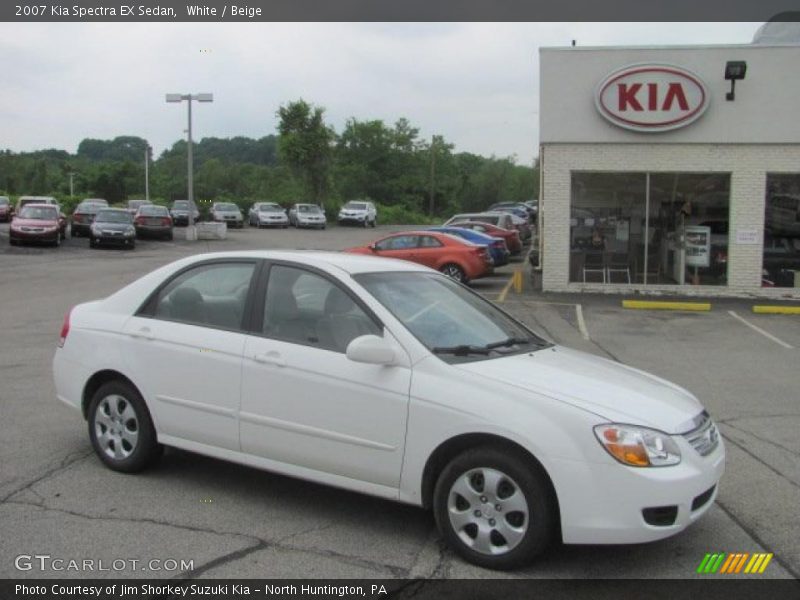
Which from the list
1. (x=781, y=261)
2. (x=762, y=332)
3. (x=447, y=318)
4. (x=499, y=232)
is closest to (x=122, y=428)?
(x=447, y=318)

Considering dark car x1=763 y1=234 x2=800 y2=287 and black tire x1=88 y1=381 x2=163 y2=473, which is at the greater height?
dark car x1=763 y1=234 x2=800 y2=287

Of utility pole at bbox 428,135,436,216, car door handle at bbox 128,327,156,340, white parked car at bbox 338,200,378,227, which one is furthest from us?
utility pole at bbox 428,135,436,216

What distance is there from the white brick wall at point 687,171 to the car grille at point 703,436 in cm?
1473

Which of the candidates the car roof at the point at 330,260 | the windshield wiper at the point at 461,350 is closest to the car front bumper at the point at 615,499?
the windshield wiper at the point at 461,350

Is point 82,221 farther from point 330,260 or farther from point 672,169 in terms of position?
point 330,260

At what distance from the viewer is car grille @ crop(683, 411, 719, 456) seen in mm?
4117

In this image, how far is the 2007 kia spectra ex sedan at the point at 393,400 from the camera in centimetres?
390

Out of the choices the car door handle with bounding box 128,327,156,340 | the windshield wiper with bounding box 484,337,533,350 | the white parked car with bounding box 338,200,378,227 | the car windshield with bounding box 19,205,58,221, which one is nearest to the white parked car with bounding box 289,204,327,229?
the white parked car with bounding box 338,200,378,227

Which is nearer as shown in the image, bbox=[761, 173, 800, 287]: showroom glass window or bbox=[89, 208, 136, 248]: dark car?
bbox=[761, 173, 800, 287]: showroom glass window

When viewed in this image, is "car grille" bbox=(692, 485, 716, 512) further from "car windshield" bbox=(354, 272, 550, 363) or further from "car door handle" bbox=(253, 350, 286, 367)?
"car door handle" bbox=(253, 350, 286, 367)

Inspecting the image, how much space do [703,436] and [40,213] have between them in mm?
32376

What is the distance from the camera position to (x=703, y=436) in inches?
167

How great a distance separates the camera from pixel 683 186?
1872 cm

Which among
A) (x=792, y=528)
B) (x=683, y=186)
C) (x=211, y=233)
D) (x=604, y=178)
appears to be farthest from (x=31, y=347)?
(x=211, y=233)
